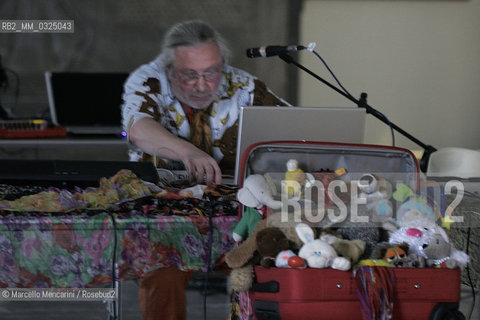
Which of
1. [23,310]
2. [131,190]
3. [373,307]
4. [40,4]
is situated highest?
[40,4]

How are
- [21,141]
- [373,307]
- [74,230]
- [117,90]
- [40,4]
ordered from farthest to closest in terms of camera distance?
[40,4] → [117,90] → [21,141] → [74,230] → [373,307]

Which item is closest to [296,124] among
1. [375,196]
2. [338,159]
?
[338,159]

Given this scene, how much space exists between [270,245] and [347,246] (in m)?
0.15

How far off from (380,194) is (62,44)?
3.14 meters

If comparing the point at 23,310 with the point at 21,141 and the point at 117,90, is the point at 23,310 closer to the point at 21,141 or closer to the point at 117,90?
the point at 21,141

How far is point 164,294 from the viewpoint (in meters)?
1.39

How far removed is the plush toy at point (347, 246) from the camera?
1110mm

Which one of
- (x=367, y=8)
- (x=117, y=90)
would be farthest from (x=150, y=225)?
(x=367, y=8)

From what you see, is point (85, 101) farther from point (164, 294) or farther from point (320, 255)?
point (320, 255)

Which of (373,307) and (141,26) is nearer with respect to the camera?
(373,307)

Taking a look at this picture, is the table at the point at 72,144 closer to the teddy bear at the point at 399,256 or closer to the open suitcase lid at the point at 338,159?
the open suitcase lid at the point at 338,159

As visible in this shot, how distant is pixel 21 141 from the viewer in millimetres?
2803

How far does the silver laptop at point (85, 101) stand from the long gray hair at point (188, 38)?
112cm

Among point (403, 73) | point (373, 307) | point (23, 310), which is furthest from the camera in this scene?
point (403, 73)
